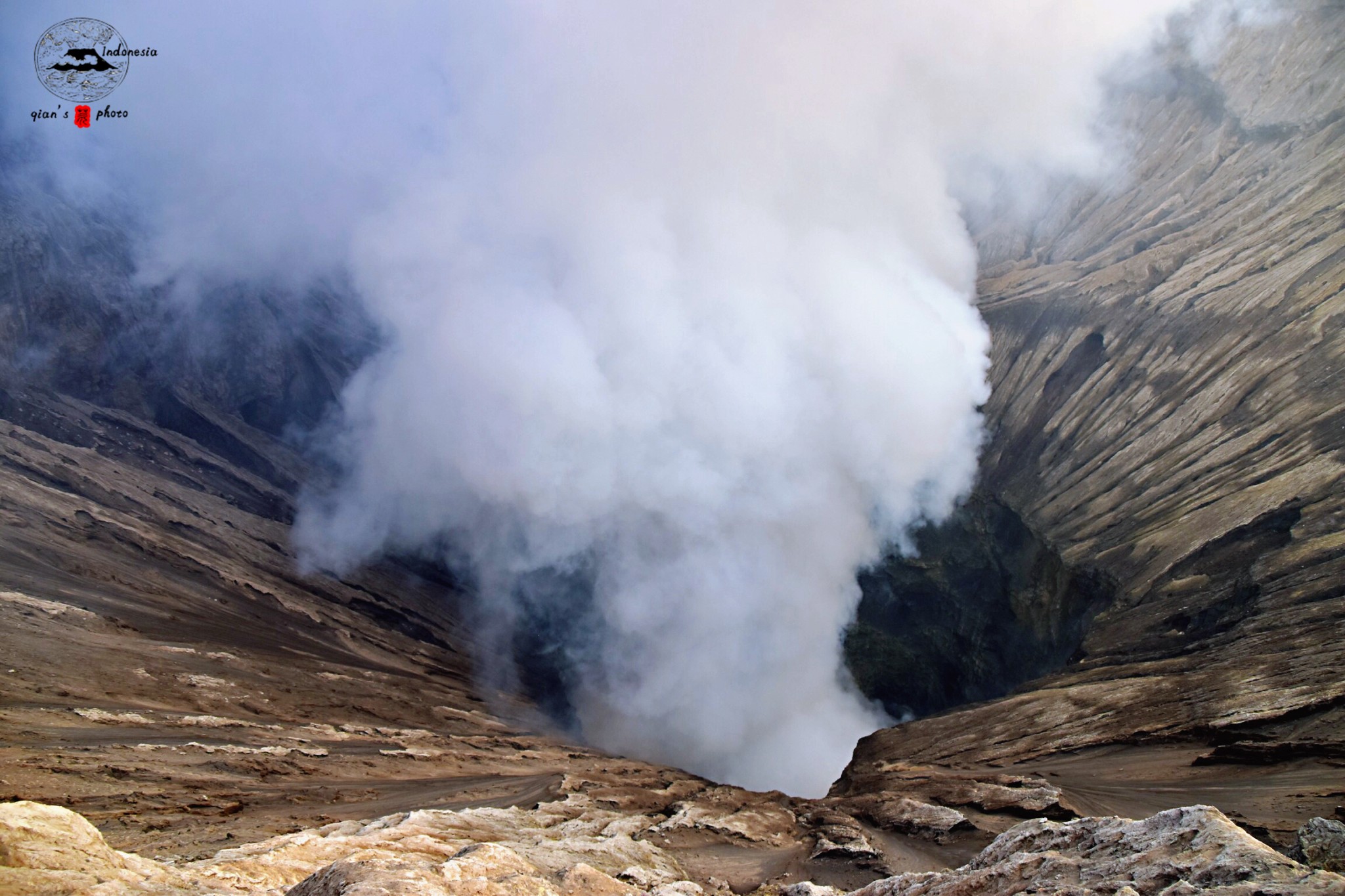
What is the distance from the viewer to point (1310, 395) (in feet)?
119

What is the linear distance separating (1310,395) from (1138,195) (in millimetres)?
37893

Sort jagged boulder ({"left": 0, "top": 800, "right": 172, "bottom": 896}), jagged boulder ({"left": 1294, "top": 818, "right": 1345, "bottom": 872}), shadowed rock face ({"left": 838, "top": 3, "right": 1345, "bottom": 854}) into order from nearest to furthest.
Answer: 1. jagged boulder ({"left": 0, "top": 800, "right": 172, "bottom": 896})
2. jagged boulder ({"left": 1294, "top": 818, "right": 1345, "bottom": 872})
3. shadowed rock face ({"left": 838, "top": 3, "right": 1345, "bottom": 854})

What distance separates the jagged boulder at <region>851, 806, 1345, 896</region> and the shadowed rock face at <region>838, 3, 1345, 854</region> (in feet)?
41.3

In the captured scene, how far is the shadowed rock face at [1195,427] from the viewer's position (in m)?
26.4

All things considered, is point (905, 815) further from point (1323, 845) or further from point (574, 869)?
point (574, 869)

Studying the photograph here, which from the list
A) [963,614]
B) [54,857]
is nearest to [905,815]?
[54,857]

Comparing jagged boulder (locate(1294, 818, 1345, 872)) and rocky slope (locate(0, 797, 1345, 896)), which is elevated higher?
rocky slope (locate(0, 797, 1345, 896))

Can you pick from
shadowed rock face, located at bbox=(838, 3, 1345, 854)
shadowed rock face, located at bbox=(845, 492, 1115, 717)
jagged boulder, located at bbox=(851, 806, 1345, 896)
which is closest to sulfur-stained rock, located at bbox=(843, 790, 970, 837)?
shadowed rock face, located at bbox=(838, 3, 1345, 854)

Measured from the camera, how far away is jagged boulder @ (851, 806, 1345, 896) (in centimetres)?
674

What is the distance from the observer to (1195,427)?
42344 mm

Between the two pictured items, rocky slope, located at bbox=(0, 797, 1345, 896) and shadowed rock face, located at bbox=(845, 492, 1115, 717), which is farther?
shadowed rock face, located at bbox=(845, 492, 1115, 717)

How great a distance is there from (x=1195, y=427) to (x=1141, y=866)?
42.6 meters

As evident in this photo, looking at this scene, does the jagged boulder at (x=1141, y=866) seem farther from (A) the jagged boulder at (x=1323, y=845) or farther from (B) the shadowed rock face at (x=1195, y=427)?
(B) the shadowed rock face at (x=1195, y=427)

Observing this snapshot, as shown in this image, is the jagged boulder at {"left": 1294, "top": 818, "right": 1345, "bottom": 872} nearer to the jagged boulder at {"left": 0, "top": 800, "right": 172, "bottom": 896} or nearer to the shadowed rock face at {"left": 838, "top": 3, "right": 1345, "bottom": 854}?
the shadowed rock face at {"left": 838, "top": 3, "right": 1345, "bottom": 854}
